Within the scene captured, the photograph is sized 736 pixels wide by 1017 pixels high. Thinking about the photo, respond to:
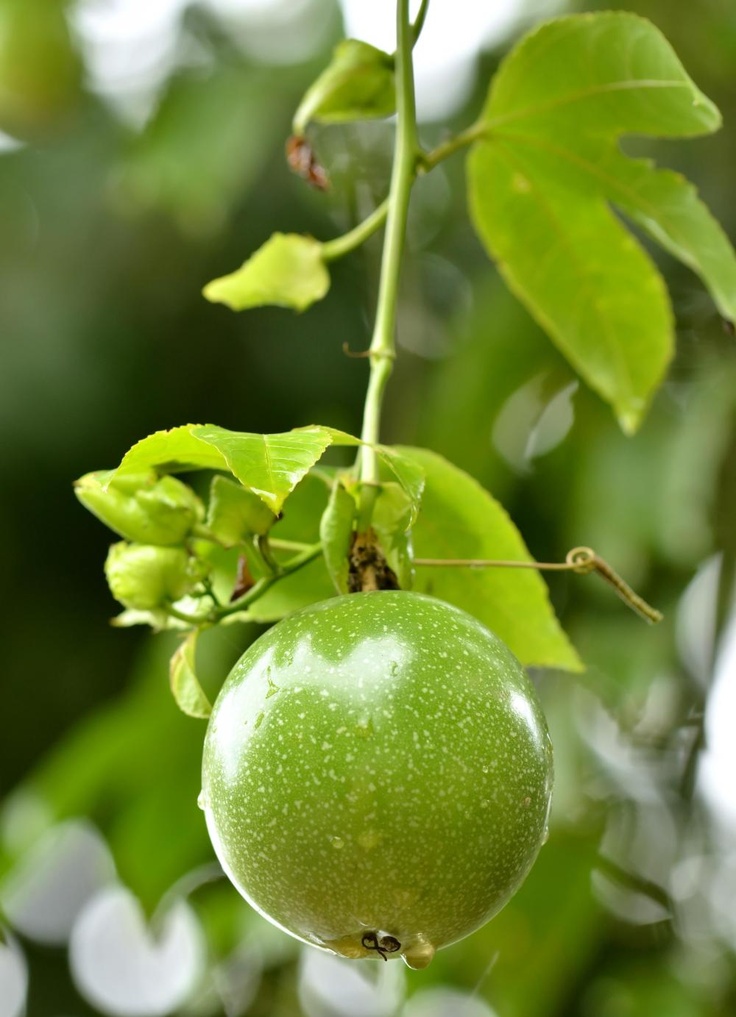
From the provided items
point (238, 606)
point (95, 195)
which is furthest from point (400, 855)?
point (95, 195)

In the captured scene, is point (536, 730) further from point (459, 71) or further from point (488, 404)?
point (459, 71)

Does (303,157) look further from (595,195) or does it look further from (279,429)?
(279,429)

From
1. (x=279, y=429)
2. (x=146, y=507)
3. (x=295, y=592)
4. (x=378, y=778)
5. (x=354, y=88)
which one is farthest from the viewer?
(x=279, y=429)

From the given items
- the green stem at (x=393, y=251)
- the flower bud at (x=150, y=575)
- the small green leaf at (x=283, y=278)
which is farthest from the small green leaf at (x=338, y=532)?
the small green leaf at (x=283, y=278)

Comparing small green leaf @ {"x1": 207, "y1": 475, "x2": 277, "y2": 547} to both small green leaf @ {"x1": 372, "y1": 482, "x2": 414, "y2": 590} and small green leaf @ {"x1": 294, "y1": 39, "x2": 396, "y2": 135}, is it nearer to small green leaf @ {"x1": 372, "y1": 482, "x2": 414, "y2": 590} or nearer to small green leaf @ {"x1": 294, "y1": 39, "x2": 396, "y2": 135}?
small green leaf @ {"x1": 372, "y1": 482, "x2": 414, "y2": 590}

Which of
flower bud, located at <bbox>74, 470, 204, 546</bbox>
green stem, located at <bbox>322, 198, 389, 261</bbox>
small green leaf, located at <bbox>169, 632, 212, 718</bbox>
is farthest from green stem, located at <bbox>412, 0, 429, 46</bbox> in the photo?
small green leaf, located at <bbox>169, 632, 212, 718</bbox>

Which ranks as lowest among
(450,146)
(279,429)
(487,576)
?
(279,429)

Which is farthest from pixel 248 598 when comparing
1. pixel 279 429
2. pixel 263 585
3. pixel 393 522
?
pixel 279 429
